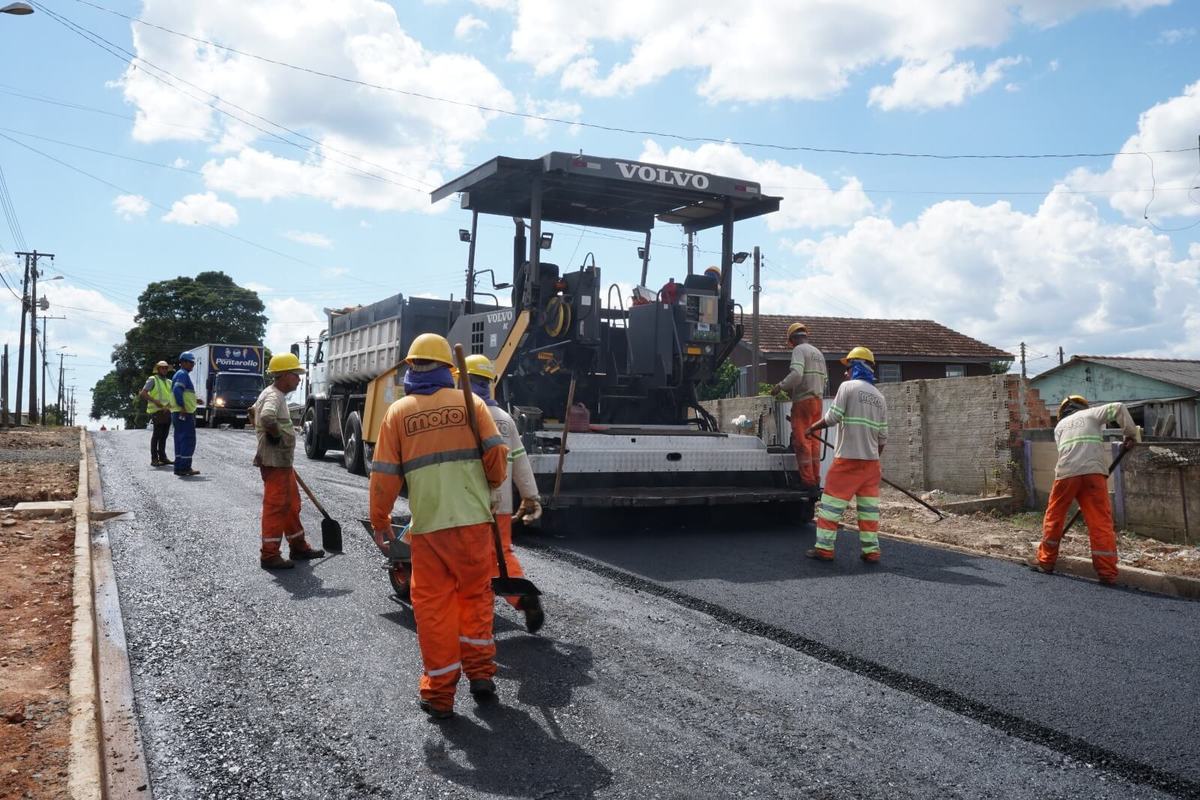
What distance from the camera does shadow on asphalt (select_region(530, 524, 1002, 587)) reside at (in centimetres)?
615

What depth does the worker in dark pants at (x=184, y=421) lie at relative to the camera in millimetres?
11281

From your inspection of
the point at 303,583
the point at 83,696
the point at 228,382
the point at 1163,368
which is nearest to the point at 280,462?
the point at 303,583

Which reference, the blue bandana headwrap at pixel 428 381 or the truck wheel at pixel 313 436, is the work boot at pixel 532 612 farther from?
the truck wheel at pixel 313 436

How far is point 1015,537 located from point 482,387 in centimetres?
584

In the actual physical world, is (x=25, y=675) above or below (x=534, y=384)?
below

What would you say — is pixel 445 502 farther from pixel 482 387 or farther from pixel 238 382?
pixel 238 382

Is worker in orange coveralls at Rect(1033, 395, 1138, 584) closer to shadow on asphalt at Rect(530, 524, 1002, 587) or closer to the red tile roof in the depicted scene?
shadow on asphalt at Rect(530, 524, 1002, 587)

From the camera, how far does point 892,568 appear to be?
6543 millimetres

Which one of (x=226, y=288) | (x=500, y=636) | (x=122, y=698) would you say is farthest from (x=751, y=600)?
(x=226, y=288)

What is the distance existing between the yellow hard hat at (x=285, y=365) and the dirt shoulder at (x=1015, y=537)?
5412 mm

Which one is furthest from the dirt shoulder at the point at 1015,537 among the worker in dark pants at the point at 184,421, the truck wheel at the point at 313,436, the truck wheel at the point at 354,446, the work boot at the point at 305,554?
the truck wheel at the point at 313,436

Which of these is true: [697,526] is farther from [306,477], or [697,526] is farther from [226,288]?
[226,288]

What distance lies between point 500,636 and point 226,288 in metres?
48.1

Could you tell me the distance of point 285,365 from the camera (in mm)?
6516
